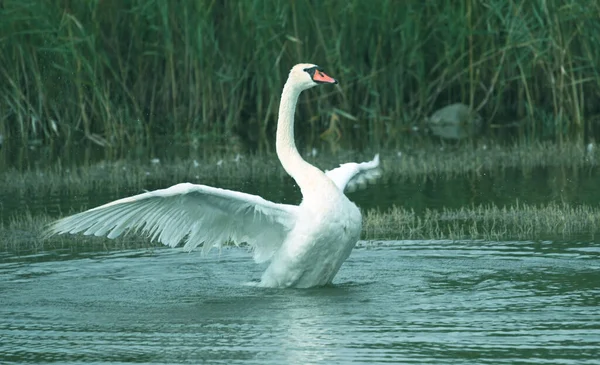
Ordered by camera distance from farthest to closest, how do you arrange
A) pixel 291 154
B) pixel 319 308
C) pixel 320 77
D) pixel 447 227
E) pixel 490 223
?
pixel 490 223
pixel 447 227
pixel 320 77
pixel 291 154
pixel 319 308

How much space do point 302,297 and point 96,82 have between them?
32.5ft

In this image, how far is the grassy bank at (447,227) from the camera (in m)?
10.2

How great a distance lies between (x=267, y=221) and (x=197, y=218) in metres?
0.47

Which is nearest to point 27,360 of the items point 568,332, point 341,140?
point 568,332

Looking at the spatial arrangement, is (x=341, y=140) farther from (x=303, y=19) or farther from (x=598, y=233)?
(x=598, y=233)

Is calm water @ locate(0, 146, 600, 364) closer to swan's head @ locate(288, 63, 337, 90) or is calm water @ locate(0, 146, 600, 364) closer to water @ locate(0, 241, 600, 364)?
water @ locate(0, 241, 600, 364)

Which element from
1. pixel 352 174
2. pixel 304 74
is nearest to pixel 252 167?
pixel 352 174

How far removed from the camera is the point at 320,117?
20.7 m

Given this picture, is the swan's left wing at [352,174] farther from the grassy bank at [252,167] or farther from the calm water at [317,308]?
the grassy bank at [252,167]

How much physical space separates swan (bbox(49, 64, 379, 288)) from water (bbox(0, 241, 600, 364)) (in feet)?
0.76

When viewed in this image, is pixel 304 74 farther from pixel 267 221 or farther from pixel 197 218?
pixel 197 218

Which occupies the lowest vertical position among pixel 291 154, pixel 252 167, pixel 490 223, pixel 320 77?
pixel 490 223

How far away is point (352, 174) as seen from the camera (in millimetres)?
9734

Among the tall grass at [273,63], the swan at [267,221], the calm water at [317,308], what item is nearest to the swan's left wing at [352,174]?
the calm water at [317,308]
